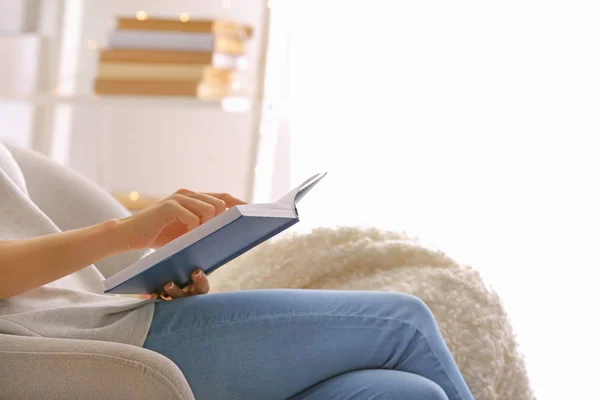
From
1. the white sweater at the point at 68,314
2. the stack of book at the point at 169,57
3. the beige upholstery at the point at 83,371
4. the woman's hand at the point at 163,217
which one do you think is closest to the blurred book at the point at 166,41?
the stack of book at the point at 169,57

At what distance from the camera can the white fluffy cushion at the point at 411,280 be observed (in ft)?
4.39

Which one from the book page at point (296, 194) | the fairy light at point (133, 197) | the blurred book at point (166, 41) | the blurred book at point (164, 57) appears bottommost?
the fairy light at point (133, 197)

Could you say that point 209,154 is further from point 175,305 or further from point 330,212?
point 175,305

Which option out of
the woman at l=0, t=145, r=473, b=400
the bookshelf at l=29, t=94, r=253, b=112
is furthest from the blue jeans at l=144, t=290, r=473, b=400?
the bookshelf at l=29, t=94, r=253, b=112

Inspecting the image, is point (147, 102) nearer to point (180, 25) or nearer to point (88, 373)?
point (180, 25)

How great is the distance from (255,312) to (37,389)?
30 cm

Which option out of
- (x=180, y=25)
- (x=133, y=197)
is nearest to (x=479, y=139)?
(x=180, y=25)

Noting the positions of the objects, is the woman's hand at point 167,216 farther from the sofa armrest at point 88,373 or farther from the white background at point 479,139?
the white background at point 479,139

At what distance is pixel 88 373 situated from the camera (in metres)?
0.96

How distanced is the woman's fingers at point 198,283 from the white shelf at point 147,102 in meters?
1.52

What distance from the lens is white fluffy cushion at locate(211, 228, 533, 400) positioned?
1.34 meters

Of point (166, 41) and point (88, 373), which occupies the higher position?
point (166, 41)

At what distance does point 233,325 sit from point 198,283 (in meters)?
0.09

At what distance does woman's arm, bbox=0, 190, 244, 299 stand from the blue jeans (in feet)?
0.41
